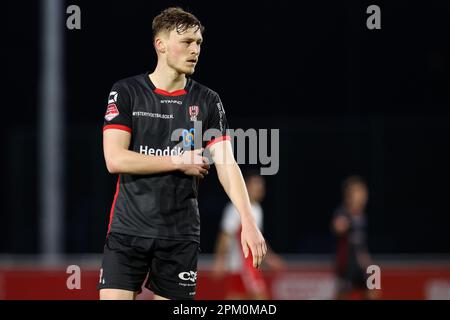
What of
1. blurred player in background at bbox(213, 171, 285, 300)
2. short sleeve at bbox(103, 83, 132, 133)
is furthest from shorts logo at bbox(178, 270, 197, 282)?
blurred player in background at bbox(213, 171, 285, 300)

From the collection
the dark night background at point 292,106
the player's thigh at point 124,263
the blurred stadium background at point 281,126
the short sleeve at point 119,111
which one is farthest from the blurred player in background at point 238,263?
the short sleeve at point 119,111

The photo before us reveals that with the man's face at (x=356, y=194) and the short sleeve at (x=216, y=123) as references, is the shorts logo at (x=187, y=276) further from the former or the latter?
the man's face at (x=356, y=194)

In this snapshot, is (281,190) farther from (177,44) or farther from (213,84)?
(177,44)

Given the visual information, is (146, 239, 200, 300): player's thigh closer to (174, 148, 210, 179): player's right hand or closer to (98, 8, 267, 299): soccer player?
(98, 8, 267, 299): soccer player

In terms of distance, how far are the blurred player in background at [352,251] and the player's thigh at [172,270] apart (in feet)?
23.5

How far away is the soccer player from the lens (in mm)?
5543

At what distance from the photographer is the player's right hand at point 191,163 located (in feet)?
17.8

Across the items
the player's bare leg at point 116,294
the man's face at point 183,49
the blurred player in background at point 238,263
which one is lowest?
the blurred player in background at point 238,263

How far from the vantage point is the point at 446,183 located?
16562 mm

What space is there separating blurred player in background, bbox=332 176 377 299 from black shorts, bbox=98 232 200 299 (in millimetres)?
7153

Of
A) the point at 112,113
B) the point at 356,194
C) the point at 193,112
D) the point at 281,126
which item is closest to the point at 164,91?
the point at 193,112
